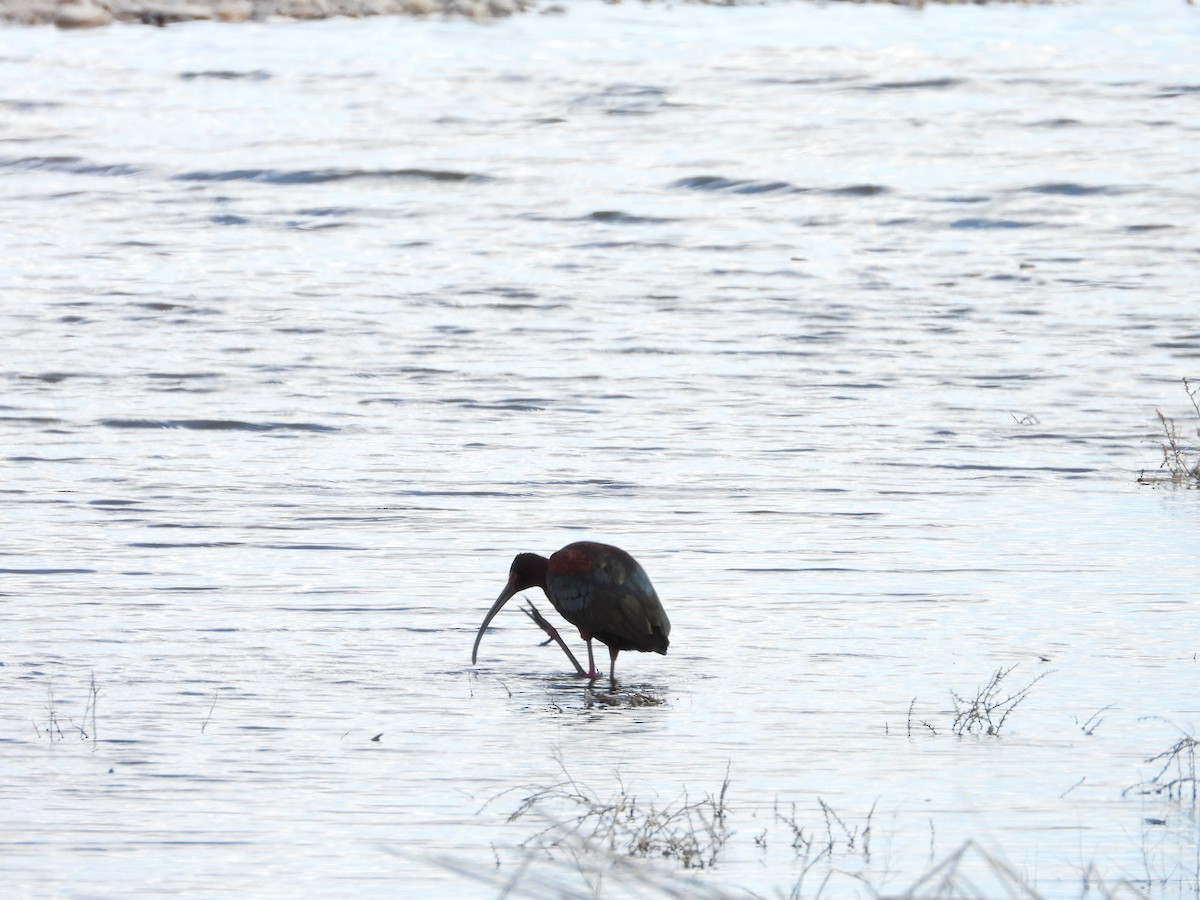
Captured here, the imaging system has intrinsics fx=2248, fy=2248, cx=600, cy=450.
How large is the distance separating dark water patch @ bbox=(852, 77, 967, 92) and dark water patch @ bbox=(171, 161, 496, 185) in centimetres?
779

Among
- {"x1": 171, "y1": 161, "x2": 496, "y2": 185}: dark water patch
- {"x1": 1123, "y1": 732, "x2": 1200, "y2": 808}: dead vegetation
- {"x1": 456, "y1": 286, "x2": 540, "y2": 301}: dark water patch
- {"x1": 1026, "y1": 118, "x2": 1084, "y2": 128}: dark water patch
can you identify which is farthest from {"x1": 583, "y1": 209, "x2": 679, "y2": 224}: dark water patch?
{"x1": 1123, "y1": 732, "x2": 1200, "y2": 808}: dead vegetation

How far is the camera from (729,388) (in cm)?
1377

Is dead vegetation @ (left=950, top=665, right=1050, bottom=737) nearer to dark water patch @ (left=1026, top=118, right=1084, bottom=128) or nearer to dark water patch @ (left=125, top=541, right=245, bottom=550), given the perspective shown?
dark water patch @ (left=125, top=541, right=245, bottom=550)

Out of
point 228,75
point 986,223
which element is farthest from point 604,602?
point 228,75

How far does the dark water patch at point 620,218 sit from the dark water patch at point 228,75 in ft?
39.9

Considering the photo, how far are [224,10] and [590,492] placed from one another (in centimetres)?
3319

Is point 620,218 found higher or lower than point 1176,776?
lower

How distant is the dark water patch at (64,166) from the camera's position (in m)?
25.0

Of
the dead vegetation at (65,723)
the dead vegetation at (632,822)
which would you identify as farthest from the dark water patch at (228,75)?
the dead vegetation at (632,822)

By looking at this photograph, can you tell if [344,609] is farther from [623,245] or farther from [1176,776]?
[623,245]

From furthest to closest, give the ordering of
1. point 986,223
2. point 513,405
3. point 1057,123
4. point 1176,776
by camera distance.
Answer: point 1057,123, point 986,223, point 513,405, point 1176,776

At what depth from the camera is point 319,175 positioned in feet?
81.1

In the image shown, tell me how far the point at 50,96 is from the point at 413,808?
87.3ft

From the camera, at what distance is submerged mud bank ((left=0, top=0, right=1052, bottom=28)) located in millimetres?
41500
